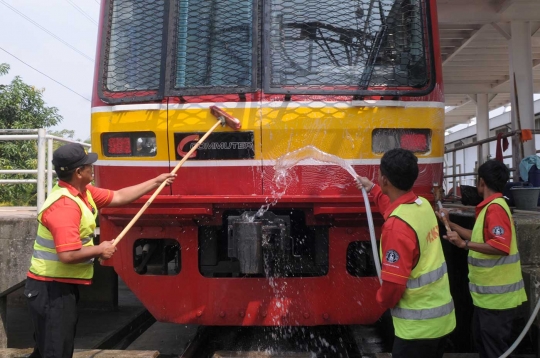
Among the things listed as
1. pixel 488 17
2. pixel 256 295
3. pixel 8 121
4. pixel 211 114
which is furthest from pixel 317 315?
pixel 8 121

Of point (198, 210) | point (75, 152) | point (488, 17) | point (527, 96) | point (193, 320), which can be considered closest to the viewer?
point (75, 152)

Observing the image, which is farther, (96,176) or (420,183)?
(96,176)

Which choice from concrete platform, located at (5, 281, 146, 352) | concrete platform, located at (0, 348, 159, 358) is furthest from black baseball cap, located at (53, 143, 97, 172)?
concrete platform, located at (5, 281, 146, 352)

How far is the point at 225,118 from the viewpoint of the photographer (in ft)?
14.2

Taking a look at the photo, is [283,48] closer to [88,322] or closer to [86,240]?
[86,240]

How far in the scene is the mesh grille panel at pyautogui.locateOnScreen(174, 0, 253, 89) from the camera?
15.0 ft

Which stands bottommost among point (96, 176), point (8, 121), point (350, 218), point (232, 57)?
point (350, 218)

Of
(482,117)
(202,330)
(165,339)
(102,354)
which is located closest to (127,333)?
(165,339)

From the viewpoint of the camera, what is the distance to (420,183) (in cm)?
447

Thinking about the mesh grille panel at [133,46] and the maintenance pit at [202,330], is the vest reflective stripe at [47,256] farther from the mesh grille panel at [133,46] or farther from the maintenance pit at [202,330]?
the mesh grille panel at [133,46]

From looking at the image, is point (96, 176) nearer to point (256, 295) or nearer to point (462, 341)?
point (256, 295)

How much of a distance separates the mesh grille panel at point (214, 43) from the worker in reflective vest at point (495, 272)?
195 centimetres

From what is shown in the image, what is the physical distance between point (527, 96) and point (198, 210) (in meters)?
11.2

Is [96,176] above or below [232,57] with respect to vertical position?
below
